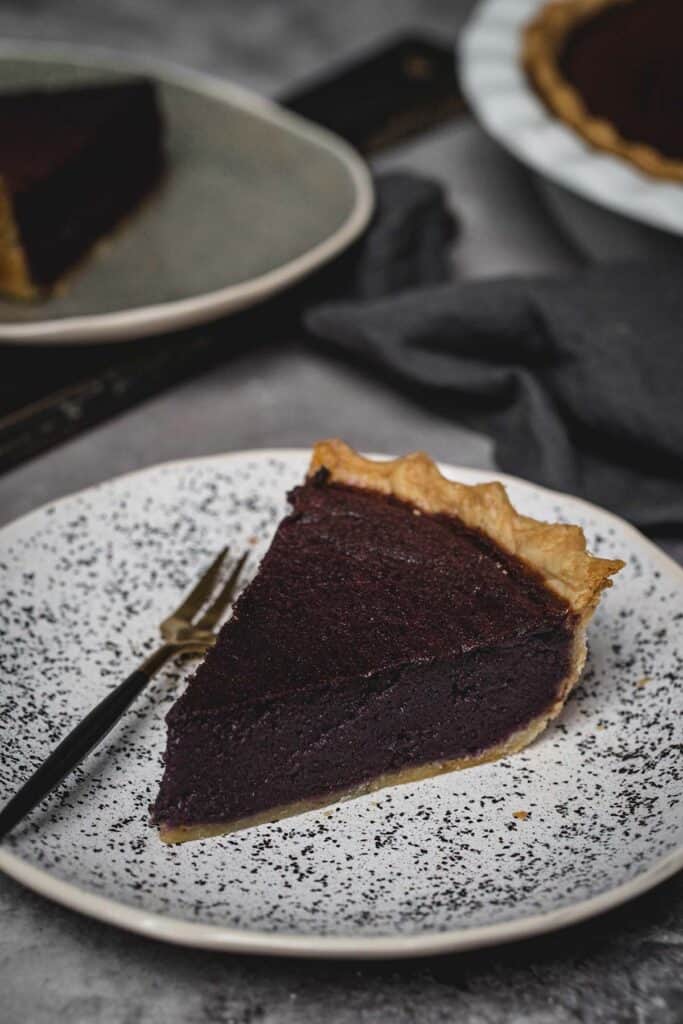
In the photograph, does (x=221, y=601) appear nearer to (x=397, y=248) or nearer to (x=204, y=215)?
(x=397, y=248)

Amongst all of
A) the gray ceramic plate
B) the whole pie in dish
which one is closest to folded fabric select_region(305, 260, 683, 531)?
the gray ceramic plate

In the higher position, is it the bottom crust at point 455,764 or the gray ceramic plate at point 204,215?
the gray ceramic plate at point 204,215

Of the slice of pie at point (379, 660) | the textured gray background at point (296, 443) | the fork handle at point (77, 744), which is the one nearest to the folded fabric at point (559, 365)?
the textured gray background at point (296, 443)

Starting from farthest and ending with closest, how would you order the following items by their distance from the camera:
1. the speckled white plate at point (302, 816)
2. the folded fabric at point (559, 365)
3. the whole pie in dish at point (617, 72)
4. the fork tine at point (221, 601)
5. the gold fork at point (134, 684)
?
the whole pie in dish at point (617, 72)
the folded fabric at point (559, 365)
the fork tine at point (221, 601)
the gold fork at point (134, 684)
the speckled white plate at point (302, 816)

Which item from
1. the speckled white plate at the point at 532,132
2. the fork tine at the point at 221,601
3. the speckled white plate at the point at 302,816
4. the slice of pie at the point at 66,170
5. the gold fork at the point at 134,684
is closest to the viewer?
the speckled white plate at the point at 302,816

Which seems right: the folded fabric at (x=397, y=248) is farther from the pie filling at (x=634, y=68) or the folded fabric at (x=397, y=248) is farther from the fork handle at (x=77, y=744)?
the fork handle at (x=77, y=744)

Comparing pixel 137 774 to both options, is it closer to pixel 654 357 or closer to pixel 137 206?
pixel 654 357

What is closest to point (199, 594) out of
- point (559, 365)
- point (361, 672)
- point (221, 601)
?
point (221, 601)

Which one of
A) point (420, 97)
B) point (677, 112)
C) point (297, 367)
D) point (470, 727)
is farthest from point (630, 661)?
point (420, 97)
